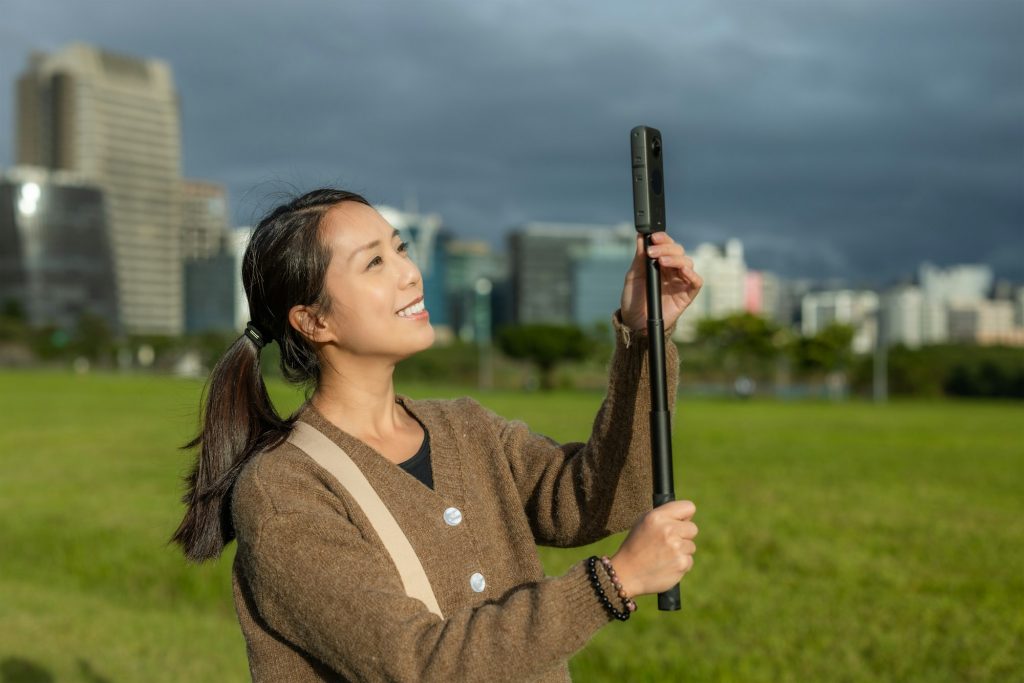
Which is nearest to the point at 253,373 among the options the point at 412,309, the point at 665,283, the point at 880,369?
the point at 412,309

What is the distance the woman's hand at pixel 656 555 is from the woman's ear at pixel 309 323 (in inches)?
33.7

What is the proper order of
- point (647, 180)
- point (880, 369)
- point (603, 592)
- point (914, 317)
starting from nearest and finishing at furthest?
point (603, 592)
point (647, 180)
point (880, 369)
point (914, 317)

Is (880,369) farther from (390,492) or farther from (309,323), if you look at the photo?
(390,492)

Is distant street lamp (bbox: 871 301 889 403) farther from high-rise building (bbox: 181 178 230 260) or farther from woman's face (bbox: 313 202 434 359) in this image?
high-rise building (bbox: 181 178 230 260)

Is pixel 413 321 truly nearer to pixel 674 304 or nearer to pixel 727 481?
pixel 674 304

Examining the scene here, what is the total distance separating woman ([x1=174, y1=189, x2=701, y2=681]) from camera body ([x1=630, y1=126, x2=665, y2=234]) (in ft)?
0.28

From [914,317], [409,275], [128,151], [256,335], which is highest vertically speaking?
[128,151]

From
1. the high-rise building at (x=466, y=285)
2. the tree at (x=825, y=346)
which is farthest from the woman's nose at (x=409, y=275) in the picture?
the high-rise building at (x=466, y=285)

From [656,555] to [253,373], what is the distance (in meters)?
1.02

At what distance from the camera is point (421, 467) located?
7.75ft

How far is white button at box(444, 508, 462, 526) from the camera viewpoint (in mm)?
2227

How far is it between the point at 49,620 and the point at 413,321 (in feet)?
17.9

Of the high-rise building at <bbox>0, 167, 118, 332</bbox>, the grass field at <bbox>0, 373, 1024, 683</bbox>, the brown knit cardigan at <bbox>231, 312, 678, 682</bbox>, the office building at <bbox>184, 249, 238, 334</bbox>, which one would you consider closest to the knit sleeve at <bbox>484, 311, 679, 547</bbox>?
the brown knit cardigan at <bbox>231, 312, 678, 682</bbox>

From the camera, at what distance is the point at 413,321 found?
7.70 ft
